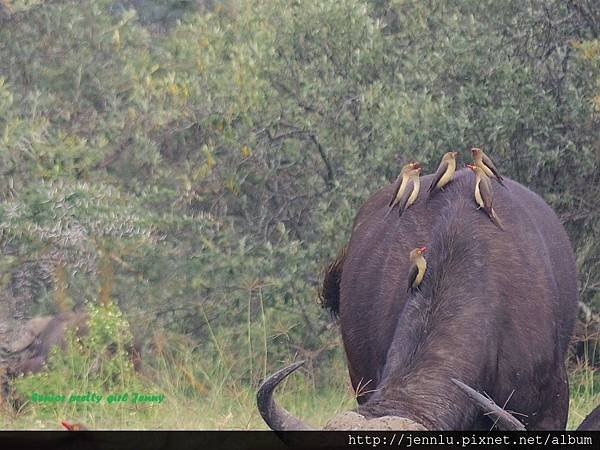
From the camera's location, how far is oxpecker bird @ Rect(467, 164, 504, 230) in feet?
22.0

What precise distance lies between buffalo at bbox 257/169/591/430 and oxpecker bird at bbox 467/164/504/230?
4cm

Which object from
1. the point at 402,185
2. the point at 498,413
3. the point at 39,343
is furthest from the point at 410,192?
the point at 39,343

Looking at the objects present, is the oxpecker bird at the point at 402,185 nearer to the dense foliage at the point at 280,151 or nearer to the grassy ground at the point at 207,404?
the grassy ground at the point at 207,404

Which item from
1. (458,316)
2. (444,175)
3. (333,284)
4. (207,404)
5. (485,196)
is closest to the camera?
(458,316)

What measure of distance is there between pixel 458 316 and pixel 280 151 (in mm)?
5161

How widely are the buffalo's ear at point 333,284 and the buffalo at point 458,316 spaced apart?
0.56 metres

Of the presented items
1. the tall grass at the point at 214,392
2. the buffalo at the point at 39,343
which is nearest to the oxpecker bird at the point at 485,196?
the tall grass at the point at 214,392

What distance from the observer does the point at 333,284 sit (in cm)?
858

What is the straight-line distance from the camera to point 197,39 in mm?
11758

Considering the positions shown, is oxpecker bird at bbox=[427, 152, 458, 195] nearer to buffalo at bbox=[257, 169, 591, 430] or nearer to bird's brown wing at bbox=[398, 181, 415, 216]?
buffalo at bbox=[257, 169, 591, 430]

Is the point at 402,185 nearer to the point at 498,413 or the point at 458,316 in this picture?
the point at 458,316

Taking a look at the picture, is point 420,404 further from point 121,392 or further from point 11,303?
point 11,303

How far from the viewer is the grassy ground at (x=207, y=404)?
7525 millimetres

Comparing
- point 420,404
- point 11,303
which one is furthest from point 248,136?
point 420,404
